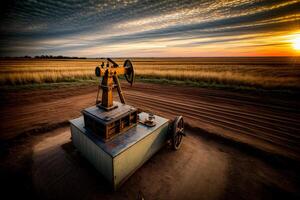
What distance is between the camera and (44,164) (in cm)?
338

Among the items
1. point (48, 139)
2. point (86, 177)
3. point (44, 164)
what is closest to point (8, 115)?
point (48, 139)

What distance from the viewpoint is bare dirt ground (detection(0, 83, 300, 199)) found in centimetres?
273

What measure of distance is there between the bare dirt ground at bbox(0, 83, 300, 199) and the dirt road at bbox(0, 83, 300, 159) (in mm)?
35

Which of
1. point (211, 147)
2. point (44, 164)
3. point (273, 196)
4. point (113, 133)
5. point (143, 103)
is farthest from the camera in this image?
point (143, 103)

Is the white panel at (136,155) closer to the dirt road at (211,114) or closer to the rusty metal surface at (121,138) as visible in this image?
the rusty metal surface at (121,138)

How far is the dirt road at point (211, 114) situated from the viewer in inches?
179

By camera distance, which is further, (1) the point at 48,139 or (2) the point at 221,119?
(2) the point at 221,119

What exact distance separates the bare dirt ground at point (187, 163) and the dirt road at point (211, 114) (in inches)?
1.4

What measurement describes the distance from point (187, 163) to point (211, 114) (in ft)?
11.8

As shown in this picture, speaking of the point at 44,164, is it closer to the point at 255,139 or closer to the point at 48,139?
the point at 48,139

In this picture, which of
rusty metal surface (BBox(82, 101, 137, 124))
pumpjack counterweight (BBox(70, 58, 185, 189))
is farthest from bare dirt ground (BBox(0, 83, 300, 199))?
rusty metal surface (BBox(82, 101, 137, 124))

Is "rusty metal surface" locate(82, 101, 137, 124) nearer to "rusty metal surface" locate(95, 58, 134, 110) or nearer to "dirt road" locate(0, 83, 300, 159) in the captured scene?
"rusty metal surface" locate(95, 58, 134, 110)

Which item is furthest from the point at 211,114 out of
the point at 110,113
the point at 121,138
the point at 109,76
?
the point at 109,76

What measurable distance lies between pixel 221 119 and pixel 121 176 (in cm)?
495
